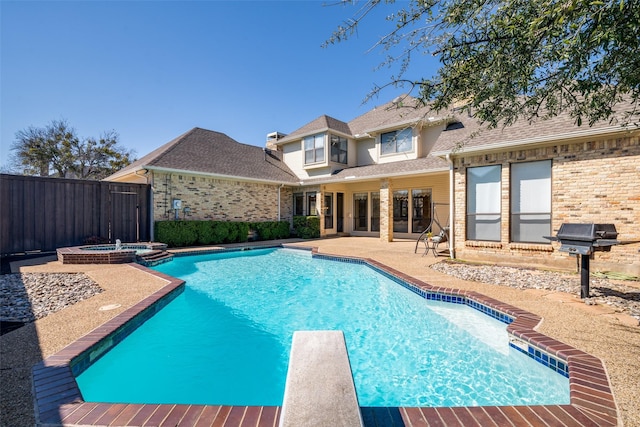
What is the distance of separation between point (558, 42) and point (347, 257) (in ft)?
27.9

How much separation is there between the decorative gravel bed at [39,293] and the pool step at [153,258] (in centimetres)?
237

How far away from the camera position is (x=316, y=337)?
2.87 metres

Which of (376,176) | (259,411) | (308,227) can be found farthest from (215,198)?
(259,411)

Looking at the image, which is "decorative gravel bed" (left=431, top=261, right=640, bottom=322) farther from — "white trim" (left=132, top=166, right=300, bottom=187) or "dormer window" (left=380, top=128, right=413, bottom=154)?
"white trim" (left=132, top=166, right=300, bottom=187)

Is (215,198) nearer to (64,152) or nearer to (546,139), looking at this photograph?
(546,139)

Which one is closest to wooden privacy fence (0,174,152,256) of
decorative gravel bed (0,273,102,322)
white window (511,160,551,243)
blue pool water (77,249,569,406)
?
decorative gravel bed (0,273,102,322)

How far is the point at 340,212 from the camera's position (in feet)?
63.4

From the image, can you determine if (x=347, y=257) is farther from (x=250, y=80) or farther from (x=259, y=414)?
(x=250, y=80)

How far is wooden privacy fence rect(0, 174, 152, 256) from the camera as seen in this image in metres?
10.4

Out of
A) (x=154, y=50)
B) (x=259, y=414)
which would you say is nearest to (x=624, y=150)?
(x=259, y=414)

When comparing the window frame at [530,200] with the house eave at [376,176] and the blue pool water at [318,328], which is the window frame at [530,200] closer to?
the house eave at [376,176]

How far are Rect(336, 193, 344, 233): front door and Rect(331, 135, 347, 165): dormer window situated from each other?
7.40ft

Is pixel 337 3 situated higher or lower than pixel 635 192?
higher

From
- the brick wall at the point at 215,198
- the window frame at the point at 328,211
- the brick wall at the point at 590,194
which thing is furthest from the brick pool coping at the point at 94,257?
the brick wall at the point at 590,194
